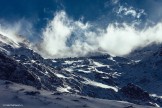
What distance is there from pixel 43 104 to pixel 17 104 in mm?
8165

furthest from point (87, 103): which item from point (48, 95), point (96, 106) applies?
point (48, 95)

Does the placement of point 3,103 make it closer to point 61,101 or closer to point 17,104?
point 17,104

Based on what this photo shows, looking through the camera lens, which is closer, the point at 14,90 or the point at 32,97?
the point at 32,97

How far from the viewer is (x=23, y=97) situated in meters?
142

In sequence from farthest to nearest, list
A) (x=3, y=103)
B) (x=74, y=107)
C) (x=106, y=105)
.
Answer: (x=106, y=105)
(x=74, y=107)
(x=3, y=103)

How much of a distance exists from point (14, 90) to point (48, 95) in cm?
1062

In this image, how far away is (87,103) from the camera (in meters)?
149

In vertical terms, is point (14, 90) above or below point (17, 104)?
above

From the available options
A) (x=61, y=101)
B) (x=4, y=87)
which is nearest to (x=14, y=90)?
(x=4, y=87)

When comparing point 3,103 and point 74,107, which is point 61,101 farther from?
point 3,103

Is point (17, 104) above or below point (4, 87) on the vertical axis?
below

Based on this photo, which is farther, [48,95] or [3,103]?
[48,95]

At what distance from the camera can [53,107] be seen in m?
136

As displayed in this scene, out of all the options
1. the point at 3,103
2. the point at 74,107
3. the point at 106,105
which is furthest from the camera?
the point at 106,105
